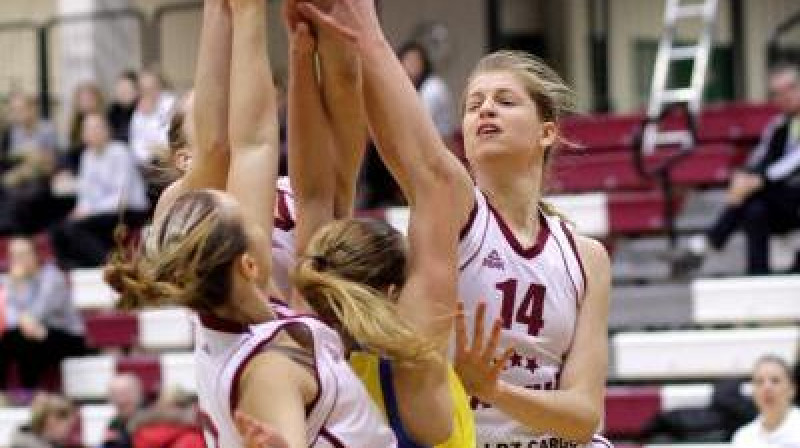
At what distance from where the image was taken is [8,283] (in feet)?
36.0

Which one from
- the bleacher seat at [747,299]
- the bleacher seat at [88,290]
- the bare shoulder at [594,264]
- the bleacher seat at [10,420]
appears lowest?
the bleacher seat at [10,420]

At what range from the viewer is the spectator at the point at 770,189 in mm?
9320

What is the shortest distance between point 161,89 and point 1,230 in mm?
1579

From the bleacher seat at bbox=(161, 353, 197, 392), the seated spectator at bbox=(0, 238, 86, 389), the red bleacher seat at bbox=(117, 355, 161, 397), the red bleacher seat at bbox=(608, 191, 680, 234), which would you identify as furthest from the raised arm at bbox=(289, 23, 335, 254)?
the seated spectator at bbox=(0, 238, 86, 389)

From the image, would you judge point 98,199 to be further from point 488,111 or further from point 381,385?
point 381,385

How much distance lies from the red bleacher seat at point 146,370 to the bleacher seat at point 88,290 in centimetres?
66

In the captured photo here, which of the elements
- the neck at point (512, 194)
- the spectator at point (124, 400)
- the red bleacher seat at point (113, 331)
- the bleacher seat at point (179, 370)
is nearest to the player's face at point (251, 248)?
the neck at point (512, 194)

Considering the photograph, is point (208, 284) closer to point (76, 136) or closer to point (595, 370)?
point (595, 370)

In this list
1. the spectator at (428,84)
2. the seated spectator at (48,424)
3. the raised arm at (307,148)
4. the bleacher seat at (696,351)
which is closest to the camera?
the raised arm at (307,148)

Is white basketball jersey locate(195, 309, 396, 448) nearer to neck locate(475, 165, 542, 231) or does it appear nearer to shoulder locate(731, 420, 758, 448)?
neck locate(475, 165, 542, 231)

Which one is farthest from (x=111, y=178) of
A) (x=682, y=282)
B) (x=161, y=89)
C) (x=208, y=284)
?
(x=208, y=284)

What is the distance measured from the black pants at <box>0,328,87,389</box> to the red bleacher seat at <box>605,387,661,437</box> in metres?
3.45

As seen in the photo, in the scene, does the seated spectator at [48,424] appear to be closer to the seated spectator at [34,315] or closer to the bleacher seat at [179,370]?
the bleacher seat at [179,370]

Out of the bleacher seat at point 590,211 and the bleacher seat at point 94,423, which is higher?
the bleacher seat at point 590,211
